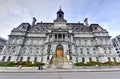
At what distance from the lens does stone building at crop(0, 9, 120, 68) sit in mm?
35263

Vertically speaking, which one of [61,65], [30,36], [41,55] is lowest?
[61,65]

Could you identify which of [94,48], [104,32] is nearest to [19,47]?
[94,48]

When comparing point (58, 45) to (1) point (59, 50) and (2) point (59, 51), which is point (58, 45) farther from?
(2) point (59, 51)

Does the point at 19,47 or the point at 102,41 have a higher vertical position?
the point at 102,41

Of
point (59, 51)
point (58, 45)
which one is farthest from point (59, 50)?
point (58, 45)

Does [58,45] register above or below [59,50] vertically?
above

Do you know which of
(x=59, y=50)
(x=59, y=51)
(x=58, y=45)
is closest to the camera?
(x=59, y=51)

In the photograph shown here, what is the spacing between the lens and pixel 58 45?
35.3 metres

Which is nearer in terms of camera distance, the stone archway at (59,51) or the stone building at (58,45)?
the stone archway at (59,51)

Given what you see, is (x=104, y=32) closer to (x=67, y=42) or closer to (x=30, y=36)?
(x=67, y=42)

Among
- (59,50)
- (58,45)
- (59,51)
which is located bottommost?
(59,51)

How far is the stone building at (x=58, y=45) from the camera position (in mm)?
35263

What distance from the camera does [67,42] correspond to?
35312 millimetres

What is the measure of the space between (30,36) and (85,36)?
87.6 ft
